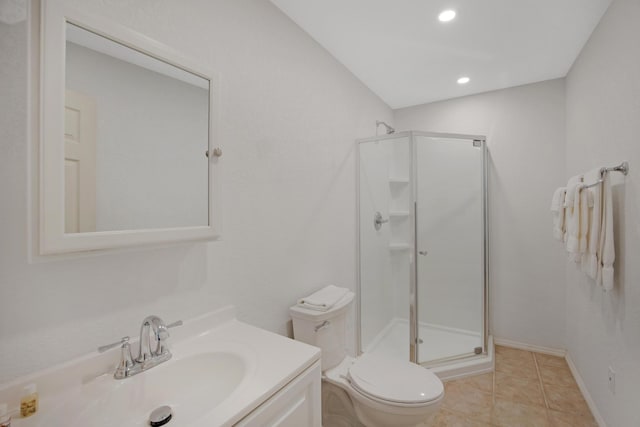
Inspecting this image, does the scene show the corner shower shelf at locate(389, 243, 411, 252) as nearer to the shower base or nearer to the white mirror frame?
the shower base

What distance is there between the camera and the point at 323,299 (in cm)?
166

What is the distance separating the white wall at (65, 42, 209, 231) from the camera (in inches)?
33.5

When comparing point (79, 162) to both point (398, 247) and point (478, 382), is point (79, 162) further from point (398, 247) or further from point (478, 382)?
point (478, 382)

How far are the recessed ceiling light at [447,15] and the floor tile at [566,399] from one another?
2550 mm

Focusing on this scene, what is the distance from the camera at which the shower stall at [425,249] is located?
2285mm

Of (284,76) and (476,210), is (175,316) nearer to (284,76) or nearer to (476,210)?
(284,76)

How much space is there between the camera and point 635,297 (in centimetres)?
137

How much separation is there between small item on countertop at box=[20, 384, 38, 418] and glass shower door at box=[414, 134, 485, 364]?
2209mm

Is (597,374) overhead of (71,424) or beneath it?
beneath

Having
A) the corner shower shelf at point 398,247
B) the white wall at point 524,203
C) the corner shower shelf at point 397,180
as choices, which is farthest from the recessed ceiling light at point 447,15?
the corner shower shelf at point 398,247

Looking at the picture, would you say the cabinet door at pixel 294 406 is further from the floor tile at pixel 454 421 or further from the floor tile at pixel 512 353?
the floor tile at pixel 512 353

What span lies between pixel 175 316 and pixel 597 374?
8.12 feet

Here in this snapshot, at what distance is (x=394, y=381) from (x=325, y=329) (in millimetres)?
429

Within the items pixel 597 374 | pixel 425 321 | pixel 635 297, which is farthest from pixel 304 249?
pixel 597 374
